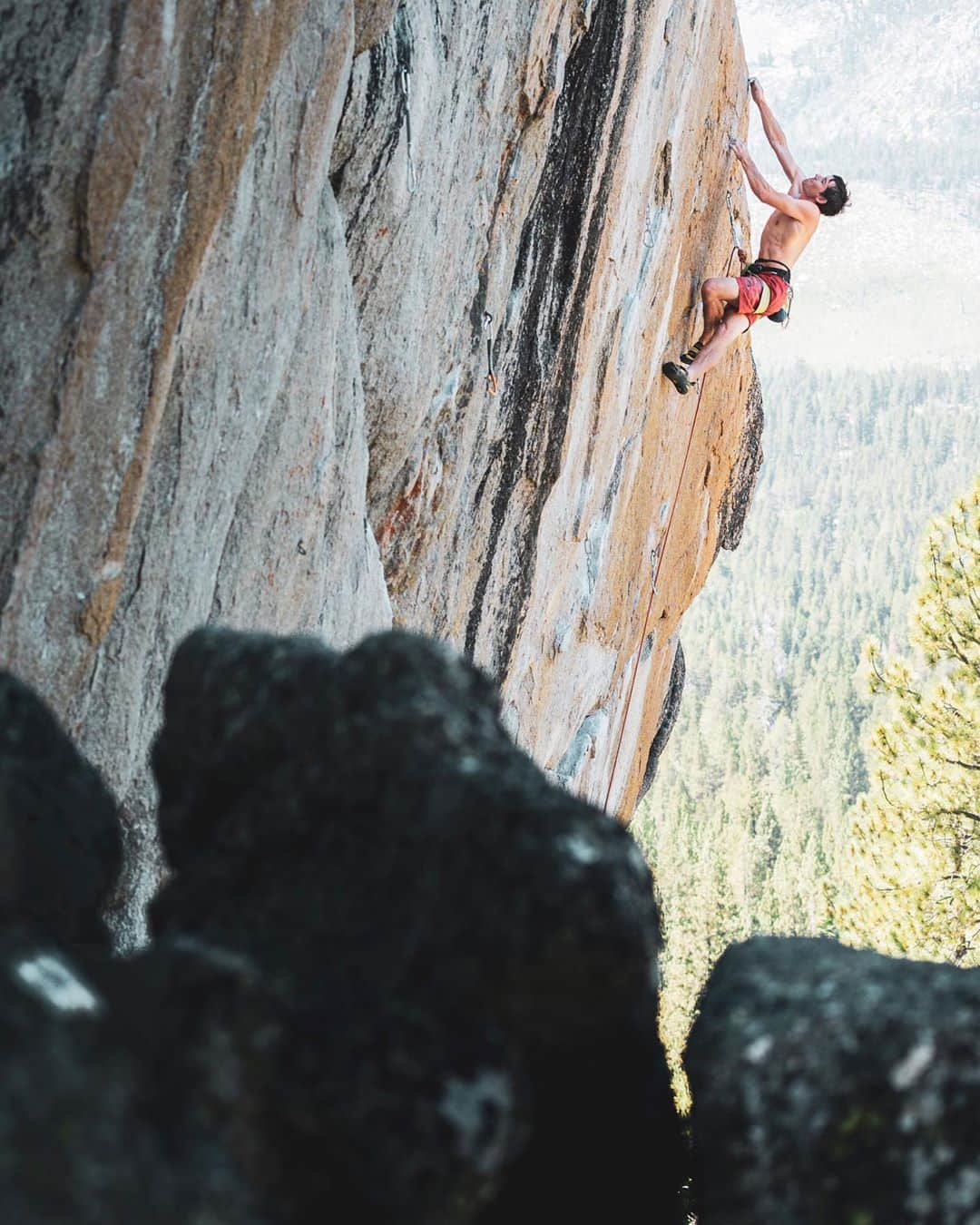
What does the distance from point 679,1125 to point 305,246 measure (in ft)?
13.5

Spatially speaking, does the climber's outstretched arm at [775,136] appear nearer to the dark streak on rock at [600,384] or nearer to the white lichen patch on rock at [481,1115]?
the dark streak on rock at [600,384]

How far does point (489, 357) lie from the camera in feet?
28.9

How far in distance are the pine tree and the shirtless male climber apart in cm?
349

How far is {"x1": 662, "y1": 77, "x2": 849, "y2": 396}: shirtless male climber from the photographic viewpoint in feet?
38.0

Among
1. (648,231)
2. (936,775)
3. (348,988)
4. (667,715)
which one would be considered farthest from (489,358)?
(667,715)

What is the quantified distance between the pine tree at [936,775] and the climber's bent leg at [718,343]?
3.43 metres

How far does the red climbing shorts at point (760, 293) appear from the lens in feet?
41.5

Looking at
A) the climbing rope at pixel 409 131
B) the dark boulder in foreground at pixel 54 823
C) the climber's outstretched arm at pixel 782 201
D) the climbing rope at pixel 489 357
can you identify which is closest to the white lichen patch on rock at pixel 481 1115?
the dark boulder in foreground at pixel 54 823

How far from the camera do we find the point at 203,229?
4.19 meters

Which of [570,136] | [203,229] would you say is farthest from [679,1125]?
[570,136]

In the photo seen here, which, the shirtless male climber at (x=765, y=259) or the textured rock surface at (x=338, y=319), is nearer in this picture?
the textured rock surface at (x=338, y=319)

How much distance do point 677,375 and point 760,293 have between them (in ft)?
4.00

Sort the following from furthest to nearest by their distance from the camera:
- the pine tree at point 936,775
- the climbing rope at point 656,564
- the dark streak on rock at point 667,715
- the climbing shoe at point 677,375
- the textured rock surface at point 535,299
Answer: the dark streak on rock at point 667,715, the climbing rope at point 656,564, the pine tree at point 936,775, the climbing shoe at point 677,375, the textured rock surface at point 535,299

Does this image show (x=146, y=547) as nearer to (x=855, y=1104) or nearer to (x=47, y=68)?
(x=47, y=68)
